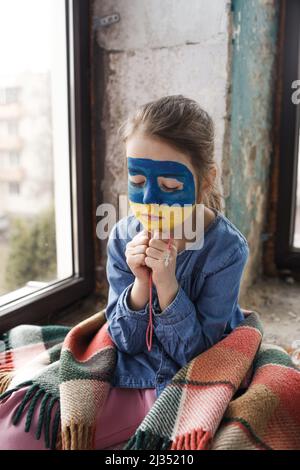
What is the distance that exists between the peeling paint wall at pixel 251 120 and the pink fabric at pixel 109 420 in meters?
0.69

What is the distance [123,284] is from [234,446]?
0.43m

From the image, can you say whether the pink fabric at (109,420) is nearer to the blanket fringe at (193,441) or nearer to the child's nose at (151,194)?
the blanket fringe at (193,441)

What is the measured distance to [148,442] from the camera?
0.77 metres

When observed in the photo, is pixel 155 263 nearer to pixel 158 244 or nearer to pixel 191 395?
pixel 158 244

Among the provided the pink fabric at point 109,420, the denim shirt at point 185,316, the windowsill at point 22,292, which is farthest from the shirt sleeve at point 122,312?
the windowsill at point 22,292

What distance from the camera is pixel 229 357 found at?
927 mm

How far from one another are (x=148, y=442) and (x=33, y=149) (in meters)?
1.06

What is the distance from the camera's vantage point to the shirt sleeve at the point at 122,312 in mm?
951

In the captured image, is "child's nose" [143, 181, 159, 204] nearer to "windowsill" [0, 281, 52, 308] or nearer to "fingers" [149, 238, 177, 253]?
"fingers" [149, 238, 177, 253]

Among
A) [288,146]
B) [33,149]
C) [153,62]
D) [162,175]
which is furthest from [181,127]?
[288,146]

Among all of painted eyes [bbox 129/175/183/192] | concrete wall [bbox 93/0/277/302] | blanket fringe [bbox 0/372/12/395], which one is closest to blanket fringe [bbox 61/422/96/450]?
blanket fringe [bbox 0/372/12/395]

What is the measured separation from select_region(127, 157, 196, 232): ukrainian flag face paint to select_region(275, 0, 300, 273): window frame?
86 centimetres

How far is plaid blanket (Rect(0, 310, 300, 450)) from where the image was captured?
2.53 feet

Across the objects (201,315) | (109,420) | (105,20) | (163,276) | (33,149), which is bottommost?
(109,420)
